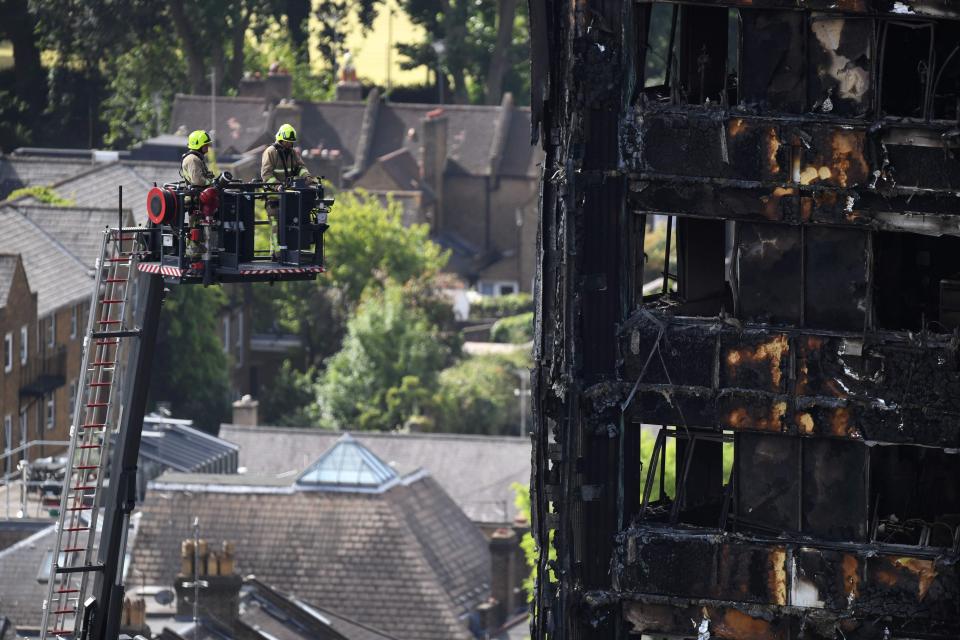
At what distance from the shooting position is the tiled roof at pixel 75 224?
84.0m

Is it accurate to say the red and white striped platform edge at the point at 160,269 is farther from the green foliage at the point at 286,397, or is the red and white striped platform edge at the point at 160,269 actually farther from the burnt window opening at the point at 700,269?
the green foliage at the point at 286,397

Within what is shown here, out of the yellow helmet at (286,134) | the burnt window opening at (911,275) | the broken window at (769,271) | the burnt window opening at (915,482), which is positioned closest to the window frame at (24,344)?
the yellow helmet at (286,134)

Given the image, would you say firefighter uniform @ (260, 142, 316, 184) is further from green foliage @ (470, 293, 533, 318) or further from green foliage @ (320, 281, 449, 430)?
green foliage @ (470, 293, 533, 318)

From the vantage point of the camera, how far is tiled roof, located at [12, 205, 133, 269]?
84.0m

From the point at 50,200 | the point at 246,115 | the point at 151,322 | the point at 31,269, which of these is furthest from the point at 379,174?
the point at 151,322

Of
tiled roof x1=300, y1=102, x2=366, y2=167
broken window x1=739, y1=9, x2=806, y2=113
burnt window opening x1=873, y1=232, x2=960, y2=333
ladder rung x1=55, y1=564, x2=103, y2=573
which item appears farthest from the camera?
tiled roof x1=300, y1=102, x2=366, y2=167

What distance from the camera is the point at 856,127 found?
933 inches

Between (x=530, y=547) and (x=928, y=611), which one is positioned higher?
(x=928, y=611)

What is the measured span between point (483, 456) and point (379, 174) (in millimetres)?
42374

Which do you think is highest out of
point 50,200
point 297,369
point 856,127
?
point 856,127

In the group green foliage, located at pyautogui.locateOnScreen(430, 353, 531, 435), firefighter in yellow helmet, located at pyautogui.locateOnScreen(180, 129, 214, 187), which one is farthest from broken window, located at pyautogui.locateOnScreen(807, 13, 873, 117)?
green foliage, located at pyautogui.locateOnScreen(430, 353, 531, 435)

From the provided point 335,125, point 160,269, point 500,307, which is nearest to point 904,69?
point 160,269

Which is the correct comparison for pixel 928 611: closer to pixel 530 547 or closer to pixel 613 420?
pixel 613 420

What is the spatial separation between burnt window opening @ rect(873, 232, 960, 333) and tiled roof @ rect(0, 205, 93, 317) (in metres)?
56.5
